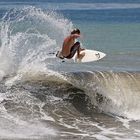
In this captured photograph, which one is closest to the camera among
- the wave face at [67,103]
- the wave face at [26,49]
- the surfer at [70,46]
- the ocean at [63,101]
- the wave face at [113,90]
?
the ocean at [63,101]

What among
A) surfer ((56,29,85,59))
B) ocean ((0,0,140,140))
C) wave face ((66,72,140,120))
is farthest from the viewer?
surfer ((56,29,85,59))

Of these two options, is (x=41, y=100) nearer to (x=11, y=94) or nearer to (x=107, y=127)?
(x=11, y=94)

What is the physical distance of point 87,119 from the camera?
1560 cm

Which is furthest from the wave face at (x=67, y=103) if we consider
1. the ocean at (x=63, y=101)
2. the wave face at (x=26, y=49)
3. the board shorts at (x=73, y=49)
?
the wave face at (x=26, y=49)

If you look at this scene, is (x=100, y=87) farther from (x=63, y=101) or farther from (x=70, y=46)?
(x=70, y=46)

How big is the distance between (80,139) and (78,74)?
16.9 ft

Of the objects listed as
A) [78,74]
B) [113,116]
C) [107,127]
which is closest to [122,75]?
[78,74]

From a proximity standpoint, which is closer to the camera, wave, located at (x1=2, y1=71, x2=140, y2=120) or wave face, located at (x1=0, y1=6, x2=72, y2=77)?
wave, located at (x1=2, y1=71, x2=140, y2=120)

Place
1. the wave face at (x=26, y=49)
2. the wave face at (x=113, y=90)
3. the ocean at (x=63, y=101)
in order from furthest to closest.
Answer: the wave face at (x=26, y=49) → the wave face at (x=113, y=90) → the ocean at (x=63, y=101)

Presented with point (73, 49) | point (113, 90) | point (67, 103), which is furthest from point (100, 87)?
point (73, 49)

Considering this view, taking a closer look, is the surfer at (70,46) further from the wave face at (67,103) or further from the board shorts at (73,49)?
the wave face at (67,103)

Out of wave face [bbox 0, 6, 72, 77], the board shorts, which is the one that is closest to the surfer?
the board shorts

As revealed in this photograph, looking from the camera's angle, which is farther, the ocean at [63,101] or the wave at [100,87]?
the wave at [100,87]

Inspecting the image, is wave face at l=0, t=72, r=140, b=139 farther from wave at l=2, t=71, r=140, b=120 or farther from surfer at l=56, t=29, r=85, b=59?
surfer at l=56, t=29, r=85, b=59
